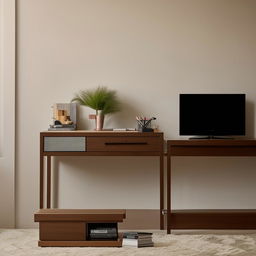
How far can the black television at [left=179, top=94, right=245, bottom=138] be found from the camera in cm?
492

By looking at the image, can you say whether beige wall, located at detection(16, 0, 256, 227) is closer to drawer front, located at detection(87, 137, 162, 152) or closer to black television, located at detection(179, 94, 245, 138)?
black television, located at detection(179, 94, 245, 138)

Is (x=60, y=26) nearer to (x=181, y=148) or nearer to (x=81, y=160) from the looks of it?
(x=81, y=160)

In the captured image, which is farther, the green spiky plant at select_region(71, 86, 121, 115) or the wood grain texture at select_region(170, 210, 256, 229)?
the green spiky plant at select_region(71, 86, 121, 115)

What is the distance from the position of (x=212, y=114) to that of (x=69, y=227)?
1.72 metres

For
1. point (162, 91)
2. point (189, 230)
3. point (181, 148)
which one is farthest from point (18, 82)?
point (189, 230)

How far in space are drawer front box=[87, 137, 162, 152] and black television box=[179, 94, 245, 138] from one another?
1.39ft

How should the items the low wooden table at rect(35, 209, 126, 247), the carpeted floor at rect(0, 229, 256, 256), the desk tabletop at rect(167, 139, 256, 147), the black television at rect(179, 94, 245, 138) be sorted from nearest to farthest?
the carpeted floor at rect(0, 229, 256, 256) → the low wooden table at rect(35, 209, 126, 247) → the desk tabletop at rect(167, 139, 256, 147) → the black television at rect(179, 94, 245, 138)

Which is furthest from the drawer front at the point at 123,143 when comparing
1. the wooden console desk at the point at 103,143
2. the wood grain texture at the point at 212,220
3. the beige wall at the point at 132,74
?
the wood grain texture at the point at 212,220

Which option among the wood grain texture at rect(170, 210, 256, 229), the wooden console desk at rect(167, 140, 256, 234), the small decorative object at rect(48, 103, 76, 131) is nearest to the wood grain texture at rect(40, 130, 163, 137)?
the small decorative object at rect(48, 103, 76, 131)

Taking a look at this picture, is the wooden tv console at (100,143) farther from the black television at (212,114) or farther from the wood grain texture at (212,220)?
the wood grain texture at (212,220)

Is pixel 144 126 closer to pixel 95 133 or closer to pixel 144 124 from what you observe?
pixel 144 124

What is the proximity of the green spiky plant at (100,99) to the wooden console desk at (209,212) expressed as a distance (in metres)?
0.70

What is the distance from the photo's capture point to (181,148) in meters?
4.62

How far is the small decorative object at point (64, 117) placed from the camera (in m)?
4.79
